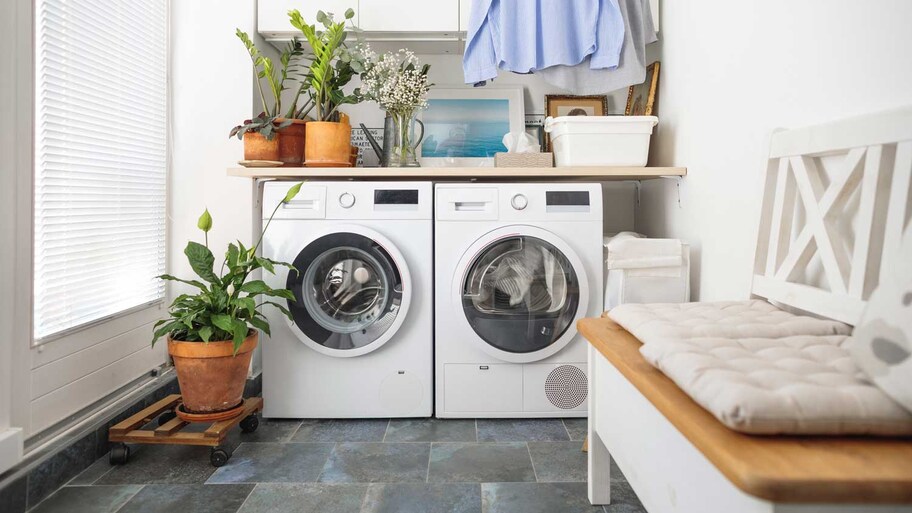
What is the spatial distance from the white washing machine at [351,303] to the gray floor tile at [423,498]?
1.86 feet

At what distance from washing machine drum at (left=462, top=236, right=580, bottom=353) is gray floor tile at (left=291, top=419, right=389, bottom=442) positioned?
0.54 m

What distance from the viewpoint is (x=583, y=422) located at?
227 cm

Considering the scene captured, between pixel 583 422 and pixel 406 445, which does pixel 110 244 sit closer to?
pixel 406 445

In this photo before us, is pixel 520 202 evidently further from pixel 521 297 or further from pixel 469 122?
pixel 469 122

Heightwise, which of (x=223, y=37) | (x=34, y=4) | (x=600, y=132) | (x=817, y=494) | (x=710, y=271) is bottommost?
(x=817, y=494)

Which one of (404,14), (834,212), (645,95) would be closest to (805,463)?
(834,212)

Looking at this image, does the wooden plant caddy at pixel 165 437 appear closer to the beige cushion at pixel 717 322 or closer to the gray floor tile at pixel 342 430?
the gray floor tile at pixel 342 430

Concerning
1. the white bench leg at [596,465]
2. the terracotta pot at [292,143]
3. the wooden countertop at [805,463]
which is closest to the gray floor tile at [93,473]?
the terracotta pot at [292,143]

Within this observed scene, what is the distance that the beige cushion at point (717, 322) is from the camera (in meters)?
1.11

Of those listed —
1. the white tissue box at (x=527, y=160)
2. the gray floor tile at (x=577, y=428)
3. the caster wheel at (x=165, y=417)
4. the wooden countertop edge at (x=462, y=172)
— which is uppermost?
the white tissue box at (x=527, y=160)

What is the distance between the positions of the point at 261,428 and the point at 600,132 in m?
1.75

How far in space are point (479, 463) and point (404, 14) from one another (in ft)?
6.18

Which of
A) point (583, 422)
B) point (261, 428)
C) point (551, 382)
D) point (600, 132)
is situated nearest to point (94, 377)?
point (261, 428)

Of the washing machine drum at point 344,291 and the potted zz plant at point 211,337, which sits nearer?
the potted zz plant at point 211,337
